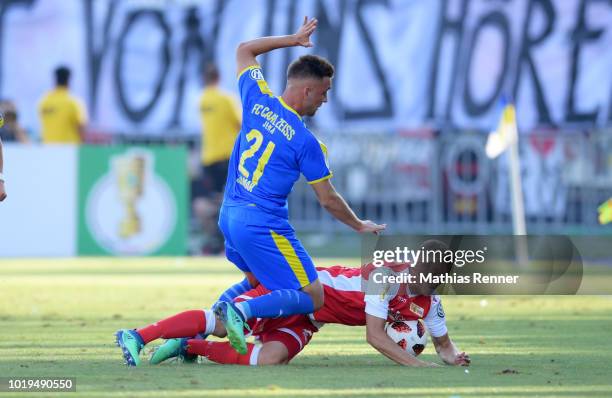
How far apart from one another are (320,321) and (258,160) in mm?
1130

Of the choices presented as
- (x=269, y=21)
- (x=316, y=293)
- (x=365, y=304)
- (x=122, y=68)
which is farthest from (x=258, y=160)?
(x=122, y=68)

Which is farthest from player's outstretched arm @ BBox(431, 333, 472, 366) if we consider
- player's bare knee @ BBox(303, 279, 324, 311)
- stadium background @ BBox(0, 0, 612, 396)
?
stadium background @ BBox(0, 0, 612, 396)

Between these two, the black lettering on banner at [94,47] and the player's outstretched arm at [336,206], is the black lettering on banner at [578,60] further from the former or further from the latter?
the player's outstretched arm at [336,206]

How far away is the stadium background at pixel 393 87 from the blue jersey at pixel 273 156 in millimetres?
13221

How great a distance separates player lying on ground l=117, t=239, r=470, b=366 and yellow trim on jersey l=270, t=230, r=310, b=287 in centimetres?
29

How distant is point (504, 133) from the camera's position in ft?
61.8

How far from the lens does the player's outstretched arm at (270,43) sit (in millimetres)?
9041

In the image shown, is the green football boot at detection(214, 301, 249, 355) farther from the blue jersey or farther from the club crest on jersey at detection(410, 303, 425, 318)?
the club crest on jersey at detection(410, 303, 425, 318)

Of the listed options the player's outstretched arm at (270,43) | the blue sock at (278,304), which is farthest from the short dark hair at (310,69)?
the blue sock at (278,304)

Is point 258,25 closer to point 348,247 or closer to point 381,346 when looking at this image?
point 348,247

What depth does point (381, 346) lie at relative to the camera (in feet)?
28.6

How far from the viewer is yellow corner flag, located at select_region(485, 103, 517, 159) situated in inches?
736

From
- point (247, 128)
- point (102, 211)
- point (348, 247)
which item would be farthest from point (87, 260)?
point (247, 128)

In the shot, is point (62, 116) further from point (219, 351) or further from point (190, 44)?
point (219, 351)
